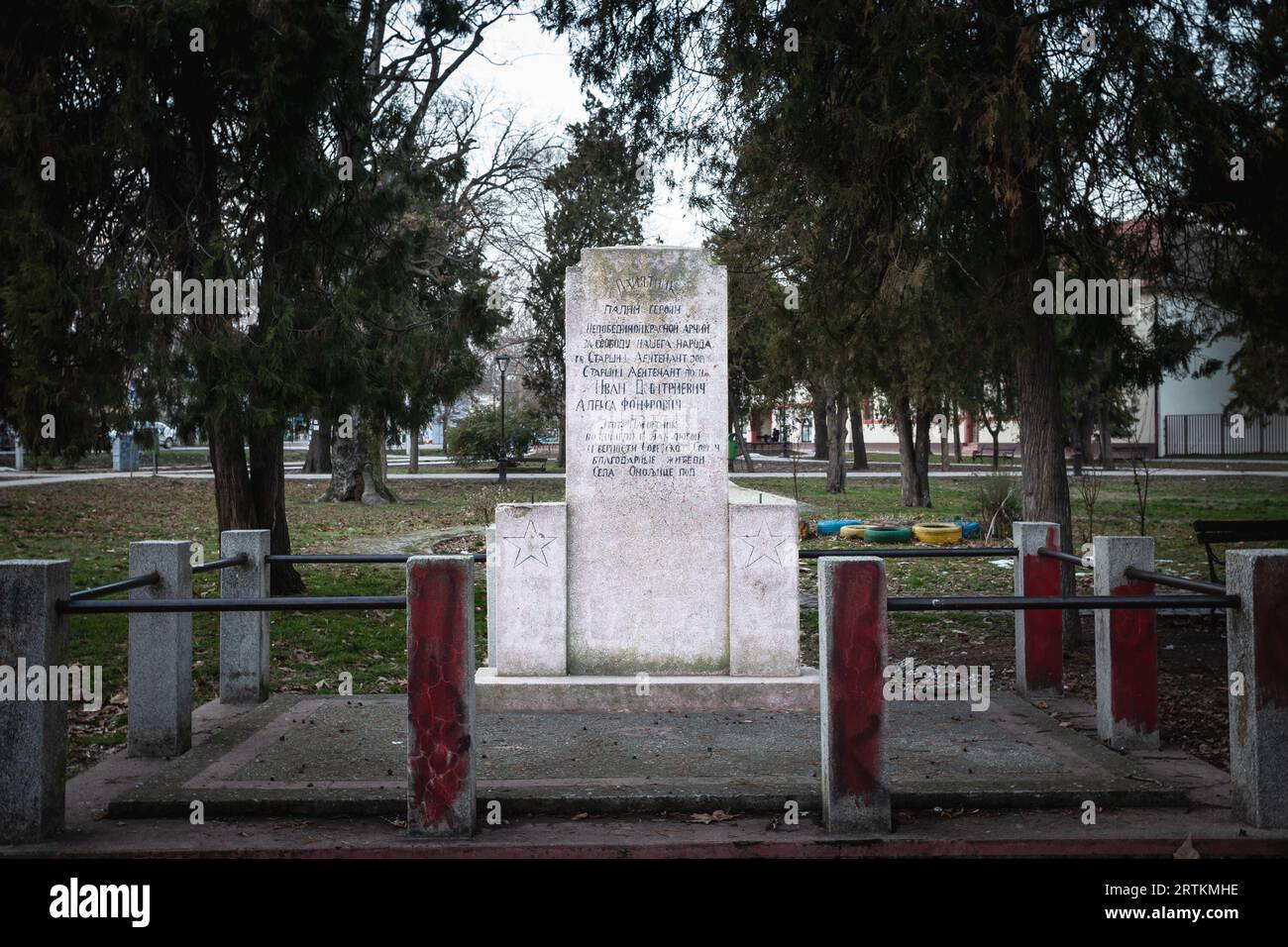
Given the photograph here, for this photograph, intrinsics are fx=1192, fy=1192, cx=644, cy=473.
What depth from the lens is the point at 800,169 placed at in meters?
11.4

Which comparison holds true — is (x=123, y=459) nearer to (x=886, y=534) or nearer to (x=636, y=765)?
(x=886, y=534)

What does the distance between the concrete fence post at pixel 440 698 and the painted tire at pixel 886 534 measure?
14.5 meters

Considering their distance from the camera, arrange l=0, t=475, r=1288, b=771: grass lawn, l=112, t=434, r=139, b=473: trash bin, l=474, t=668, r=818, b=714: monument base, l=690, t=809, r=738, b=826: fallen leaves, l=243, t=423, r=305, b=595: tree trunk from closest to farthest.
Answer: l=690, t=809, r=738, b=826: fallen leaves → l=474, t=668, r=818, b=714: monument base → l=0, t=475, r=1288, b=771: grass lawn → l=243, t=423, r=305, b=595: tree trunk → l=112, t=434, r=139, b=473: trash bin

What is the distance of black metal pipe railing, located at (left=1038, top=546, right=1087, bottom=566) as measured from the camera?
24.2ft

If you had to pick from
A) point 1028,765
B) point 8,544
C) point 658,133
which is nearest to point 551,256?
point 8,544

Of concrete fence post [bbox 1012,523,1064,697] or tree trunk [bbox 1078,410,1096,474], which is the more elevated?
tree trunk [bbox 1078,410,1096,474]

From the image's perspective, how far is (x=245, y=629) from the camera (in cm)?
823

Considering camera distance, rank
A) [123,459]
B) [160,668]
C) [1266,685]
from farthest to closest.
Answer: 1. [123,459]
2. [160,668]
3. [1266,685]

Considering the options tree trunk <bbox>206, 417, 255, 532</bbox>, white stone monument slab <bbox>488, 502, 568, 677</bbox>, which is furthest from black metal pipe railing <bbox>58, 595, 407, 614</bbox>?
tree trunk <bbox>206, 417, 255, 532</bbox>

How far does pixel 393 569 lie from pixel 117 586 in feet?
32.8
